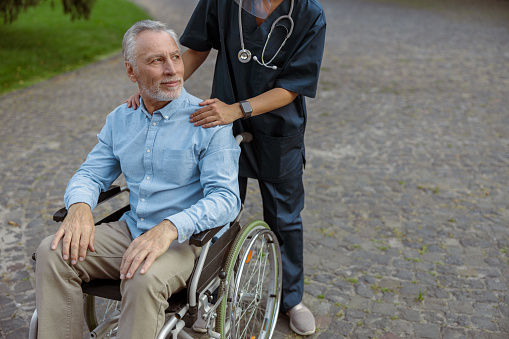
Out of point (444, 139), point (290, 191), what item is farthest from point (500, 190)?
point (290, 191)

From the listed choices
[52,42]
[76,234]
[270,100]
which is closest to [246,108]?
[270,100]

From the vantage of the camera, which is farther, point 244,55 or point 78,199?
point 244,55

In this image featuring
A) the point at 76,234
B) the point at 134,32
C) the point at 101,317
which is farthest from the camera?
the point at 101,317

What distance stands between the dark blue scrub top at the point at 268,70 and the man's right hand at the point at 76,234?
34.3 inches

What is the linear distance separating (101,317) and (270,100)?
1585mm

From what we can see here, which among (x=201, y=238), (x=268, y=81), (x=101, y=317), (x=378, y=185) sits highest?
(x=268, y=81)

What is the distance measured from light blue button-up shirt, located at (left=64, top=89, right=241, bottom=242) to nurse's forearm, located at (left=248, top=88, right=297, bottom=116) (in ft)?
0.53

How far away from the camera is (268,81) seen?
109 inches

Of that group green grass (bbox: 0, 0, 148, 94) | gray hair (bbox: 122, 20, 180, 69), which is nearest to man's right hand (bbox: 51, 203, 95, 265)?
gray hair (bbox: 122, 20, 180, 69)

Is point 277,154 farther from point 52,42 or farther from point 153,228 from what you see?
point 52,42

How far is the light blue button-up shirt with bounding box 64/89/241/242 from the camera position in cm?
253

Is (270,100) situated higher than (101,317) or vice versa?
(270,100)

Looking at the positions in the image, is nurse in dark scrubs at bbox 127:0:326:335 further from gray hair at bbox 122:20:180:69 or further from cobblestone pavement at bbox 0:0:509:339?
cobblestone pavement at bbox 0:0:509:339

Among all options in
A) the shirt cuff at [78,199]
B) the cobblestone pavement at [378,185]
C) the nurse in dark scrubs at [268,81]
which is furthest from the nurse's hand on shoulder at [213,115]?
the cobblestone pavement at [378,185]
